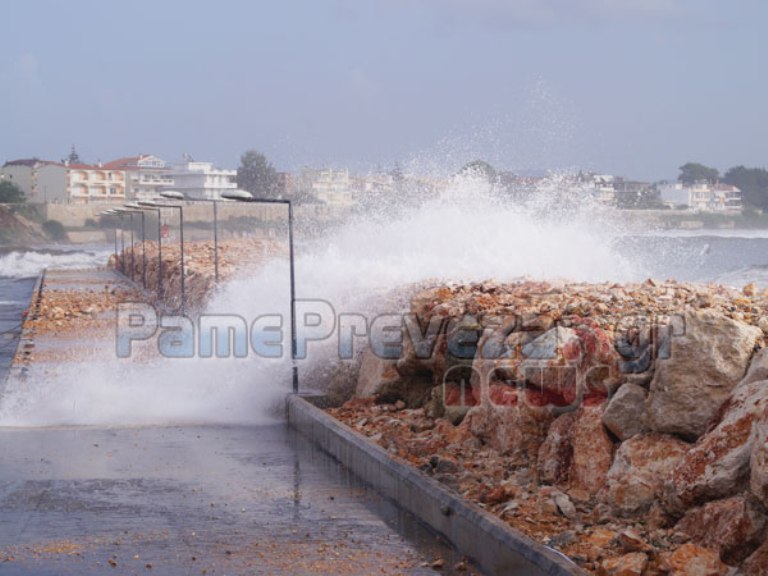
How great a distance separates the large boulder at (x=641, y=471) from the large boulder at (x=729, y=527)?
72 cm

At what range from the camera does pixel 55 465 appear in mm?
12805

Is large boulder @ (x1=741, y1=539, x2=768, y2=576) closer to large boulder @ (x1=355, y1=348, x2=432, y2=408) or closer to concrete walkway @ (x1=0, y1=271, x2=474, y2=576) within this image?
concrete walkway @ (x1=0, y1=271, x2=474, y2=576)

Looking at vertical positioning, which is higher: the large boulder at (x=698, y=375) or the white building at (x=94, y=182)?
the white building at (x=94, y=182)

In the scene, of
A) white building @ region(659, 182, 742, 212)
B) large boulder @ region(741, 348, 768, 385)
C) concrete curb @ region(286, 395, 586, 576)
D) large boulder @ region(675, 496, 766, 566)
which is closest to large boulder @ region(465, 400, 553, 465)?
concrete curb @ region(286, 395, 586, 576)

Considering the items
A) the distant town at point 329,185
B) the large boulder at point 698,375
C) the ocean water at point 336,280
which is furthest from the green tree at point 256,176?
the large boulder at point 698,375

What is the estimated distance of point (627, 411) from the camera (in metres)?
9.23

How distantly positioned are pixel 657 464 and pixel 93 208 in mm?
147459

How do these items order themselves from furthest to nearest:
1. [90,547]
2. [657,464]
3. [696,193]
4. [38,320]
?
[696,193]
[38,320]
[90,547]
[657,464]

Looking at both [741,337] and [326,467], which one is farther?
[326,467]

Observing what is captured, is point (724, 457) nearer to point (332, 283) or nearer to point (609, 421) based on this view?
point (609, 421)

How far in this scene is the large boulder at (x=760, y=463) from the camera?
6.72 metres

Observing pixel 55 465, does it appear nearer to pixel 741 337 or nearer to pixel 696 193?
pixel 741 337

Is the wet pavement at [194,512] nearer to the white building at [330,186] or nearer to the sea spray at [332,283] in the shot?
the sea spray at [332,283]

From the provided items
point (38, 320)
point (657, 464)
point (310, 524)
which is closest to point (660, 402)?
point (657, 464)
